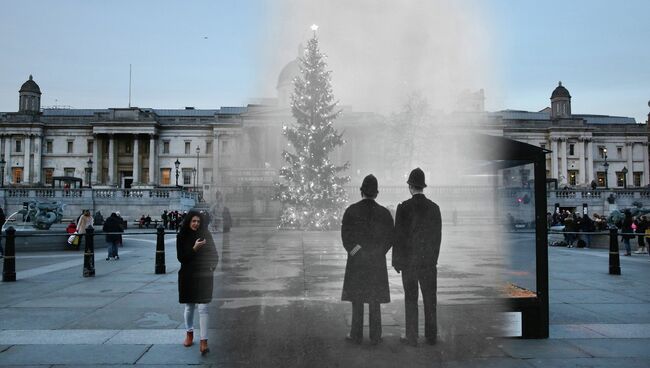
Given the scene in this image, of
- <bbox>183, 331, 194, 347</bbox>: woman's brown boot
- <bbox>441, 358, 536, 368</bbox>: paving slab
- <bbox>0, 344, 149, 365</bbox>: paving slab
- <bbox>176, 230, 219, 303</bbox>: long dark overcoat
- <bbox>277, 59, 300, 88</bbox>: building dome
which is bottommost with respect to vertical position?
<bbox>0, 344, 149, 365</bbox>: paving slab

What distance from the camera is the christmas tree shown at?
2939cm

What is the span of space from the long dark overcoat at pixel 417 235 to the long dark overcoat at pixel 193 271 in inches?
87.2

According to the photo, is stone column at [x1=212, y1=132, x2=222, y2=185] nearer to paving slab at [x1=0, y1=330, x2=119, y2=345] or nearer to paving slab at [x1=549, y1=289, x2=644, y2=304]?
paving slab at [x1=549, y1=289, x2=644, y2=304]

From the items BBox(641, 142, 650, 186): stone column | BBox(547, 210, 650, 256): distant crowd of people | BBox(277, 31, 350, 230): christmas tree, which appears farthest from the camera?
BBox(641, 142, 650, 186): stone column

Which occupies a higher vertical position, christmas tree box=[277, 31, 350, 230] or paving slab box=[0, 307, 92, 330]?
christmas tree box=[277, 31, 350, 230]

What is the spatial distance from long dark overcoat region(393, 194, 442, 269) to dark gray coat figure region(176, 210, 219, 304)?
221cm

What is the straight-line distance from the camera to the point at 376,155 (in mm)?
75000

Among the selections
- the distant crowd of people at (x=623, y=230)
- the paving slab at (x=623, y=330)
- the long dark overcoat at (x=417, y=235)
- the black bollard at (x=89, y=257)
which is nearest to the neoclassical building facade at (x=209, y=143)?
the distant crowd of people at (x=623, y=230)

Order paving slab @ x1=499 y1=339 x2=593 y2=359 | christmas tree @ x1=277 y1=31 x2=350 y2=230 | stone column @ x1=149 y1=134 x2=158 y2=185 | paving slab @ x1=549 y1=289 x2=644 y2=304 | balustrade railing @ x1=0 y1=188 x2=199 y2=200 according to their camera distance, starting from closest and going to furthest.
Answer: paving slab @ x1=499 y1=339 x2=593 y2=359 → paving slab @ x1=549 y1=289 x2=644 y2=304 → christmas tree @ x1=277 y1=31 x2=350 y2=230 → balustrade railing @ x1=0 y1=188 x2=199 y2=200 → stone column @ x1=149 y1=134 x2=158 y2=185

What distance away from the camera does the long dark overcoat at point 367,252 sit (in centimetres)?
589

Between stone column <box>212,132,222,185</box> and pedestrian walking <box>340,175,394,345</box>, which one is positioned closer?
pedestrian walking <box>340,175,394,345</box>

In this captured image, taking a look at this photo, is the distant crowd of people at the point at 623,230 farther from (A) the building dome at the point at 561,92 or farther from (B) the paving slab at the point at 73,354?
(A) the building dome at the point at 561,92

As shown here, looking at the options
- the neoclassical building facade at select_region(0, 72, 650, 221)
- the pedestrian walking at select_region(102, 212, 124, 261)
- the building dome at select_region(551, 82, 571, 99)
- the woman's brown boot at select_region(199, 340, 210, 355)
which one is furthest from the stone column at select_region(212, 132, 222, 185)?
the woman's brown boot at select_region(199, 340, 210, 355)

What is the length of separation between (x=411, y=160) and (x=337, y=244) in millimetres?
42855
